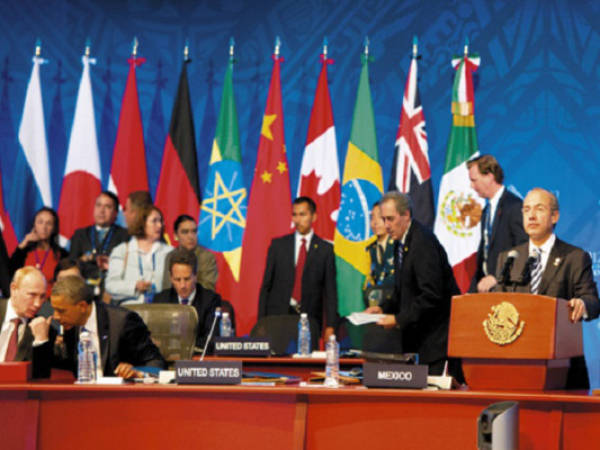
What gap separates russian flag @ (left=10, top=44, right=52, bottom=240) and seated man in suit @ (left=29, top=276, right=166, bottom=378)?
159 inches

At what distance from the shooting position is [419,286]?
186 inches

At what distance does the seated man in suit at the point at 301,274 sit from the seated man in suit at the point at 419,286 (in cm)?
189

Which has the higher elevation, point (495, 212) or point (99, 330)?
point (495, 212)

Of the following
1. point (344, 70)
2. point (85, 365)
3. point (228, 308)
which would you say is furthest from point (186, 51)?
point (85, 365)

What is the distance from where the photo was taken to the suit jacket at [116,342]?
4.01 metres

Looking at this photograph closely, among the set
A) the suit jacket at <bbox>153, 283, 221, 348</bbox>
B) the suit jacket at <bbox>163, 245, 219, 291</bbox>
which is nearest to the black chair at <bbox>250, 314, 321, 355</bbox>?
the suit jacket at <bbox>153, 283, 221, 348</bbox>

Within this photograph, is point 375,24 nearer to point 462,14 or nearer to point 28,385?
point 462,14

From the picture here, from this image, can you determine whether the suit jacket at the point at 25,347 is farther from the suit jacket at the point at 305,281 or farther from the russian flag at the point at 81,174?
the russian flag at the point at 81,174

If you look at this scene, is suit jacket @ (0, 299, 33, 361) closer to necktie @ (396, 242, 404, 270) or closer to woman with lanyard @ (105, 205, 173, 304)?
necktie @ (396, 242, 404, 270)

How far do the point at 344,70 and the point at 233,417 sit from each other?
5.50 meters

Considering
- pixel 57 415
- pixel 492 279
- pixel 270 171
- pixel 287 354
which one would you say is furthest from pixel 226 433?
pixel 270 171

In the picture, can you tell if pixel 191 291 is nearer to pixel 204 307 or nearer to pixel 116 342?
pixel 204 307

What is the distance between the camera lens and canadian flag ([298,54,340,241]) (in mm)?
7715

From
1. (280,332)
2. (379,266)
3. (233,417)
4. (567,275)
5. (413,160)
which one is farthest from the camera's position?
(413,160)
